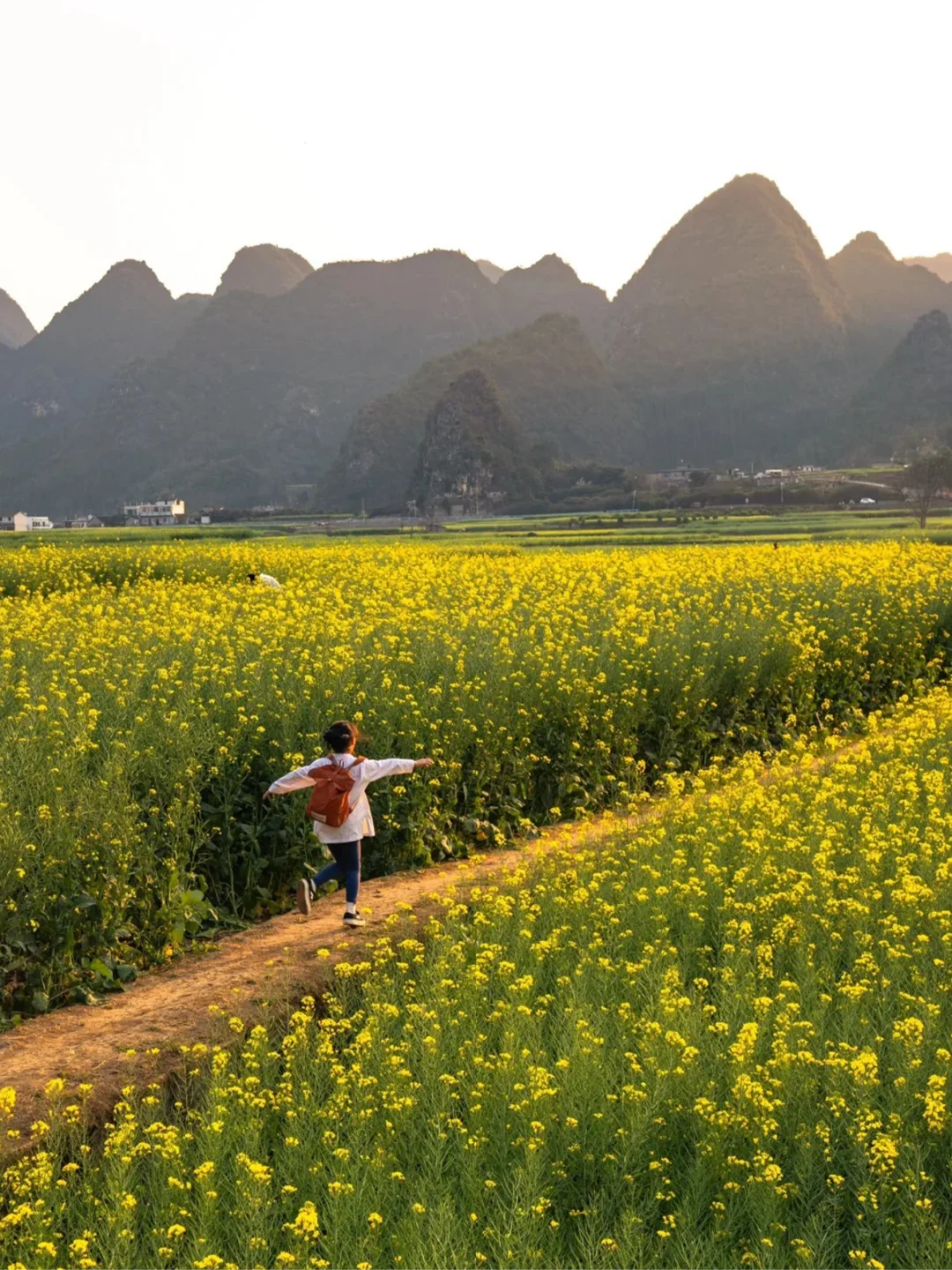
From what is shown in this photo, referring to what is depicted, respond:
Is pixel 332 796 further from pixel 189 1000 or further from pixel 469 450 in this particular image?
pixel 469 450

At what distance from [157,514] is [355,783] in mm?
173313

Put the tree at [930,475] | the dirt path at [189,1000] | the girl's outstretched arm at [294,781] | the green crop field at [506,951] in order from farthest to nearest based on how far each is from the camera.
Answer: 1. the tree at [930,475]
2. the girl's outstretched arm at [294,781]
3. the dirt path at [189,1000]
4. the green crop field at [506,951]

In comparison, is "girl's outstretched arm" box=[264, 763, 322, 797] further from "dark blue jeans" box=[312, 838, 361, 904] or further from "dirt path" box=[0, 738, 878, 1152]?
"dirt path" box=[0, 738, 878, 1152]

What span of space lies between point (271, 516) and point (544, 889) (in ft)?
476

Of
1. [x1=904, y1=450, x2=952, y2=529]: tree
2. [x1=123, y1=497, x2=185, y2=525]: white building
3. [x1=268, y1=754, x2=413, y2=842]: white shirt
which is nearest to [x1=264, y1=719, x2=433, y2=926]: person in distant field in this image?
[x1=268, y1=754, x2=413, y2=842]: white shirt

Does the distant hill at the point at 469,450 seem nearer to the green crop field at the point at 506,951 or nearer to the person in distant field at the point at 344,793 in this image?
the green crop field at the point at 506,951

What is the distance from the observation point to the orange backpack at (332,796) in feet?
26.9

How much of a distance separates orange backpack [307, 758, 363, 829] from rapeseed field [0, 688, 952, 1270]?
3.57 ft

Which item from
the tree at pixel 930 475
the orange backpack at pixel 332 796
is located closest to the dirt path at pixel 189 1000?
the orange backpack at pixel 332 796

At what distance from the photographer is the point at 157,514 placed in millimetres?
175125

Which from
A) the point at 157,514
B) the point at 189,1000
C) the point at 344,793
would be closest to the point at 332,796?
the point at 344,793

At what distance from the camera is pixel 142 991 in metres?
7.56

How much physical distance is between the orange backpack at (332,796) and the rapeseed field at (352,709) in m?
0.98

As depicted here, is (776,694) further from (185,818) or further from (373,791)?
(185,818)
